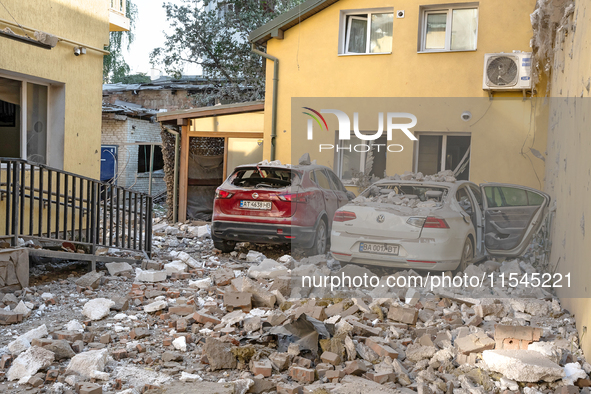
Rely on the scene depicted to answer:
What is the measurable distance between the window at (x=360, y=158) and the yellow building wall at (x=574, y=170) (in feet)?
8.33

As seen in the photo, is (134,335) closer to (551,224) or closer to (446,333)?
(446,333)

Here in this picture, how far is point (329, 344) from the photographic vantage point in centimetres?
460

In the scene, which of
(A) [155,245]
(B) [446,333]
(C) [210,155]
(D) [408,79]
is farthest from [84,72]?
(B) [446,333]

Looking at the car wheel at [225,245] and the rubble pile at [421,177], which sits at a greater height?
the rubble pile at [421,177]

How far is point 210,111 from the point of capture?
1308cm

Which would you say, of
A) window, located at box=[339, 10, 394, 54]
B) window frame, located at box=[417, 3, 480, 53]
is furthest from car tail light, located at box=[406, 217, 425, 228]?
window, located at box=[339, 10, 394, 54]

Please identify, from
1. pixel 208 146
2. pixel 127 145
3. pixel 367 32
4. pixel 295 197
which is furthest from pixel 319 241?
pixel 127 145

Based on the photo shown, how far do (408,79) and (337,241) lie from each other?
4.62 metres

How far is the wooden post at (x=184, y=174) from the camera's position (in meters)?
13.6

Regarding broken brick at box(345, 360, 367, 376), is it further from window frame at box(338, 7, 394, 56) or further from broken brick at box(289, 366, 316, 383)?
window frame at box(338, 7, 394, 56)

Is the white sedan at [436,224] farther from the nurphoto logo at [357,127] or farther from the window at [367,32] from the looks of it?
the window at [367,32]

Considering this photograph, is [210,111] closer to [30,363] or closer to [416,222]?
[416,222]

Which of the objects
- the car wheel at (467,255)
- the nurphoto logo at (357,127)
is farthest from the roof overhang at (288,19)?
the car wheel at (467,255)

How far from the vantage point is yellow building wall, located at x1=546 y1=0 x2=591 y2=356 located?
4793mm
